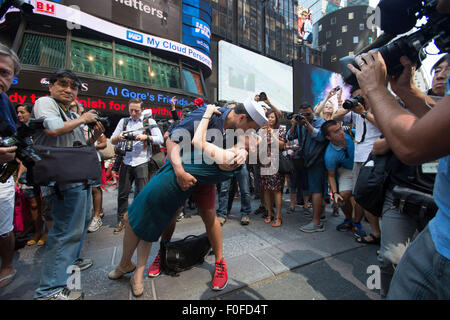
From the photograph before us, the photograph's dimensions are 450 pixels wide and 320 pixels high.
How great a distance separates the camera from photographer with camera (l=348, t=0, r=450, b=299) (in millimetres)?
674

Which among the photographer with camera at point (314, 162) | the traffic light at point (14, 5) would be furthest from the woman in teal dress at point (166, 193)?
the photographer with camera at point (314, 162)

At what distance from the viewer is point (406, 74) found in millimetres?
1105

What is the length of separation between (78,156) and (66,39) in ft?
37.0

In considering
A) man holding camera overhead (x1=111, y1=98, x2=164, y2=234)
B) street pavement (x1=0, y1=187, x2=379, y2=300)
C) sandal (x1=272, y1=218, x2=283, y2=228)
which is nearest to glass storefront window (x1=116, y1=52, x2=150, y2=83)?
man holding camera overhead (x1=111, y1=98, x2=164, y2=234)

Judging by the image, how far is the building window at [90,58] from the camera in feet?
32.0

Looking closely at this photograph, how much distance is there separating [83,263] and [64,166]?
136cm

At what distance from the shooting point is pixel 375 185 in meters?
1.83

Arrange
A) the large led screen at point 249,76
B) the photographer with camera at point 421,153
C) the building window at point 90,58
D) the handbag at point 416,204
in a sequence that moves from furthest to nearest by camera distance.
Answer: the large led screen at point 249,76, the building window at point 90,58, the handbag at point 416,204, the photographer with camera at point 421,153

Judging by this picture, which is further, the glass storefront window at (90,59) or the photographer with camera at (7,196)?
the glass storefront window at (90,59)

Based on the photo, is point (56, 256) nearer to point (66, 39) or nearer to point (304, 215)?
point (304, 215)

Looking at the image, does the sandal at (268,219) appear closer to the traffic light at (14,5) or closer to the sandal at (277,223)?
the sandal at (277,223)

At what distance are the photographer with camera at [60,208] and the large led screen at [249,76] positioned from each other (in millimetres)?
15642

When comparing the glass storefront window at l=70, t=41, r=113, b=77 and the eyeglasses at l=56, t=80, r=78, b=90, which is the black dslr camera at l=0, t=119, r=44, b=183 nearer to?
the eyeglasses at l=56, t=80, r=78, b=90
